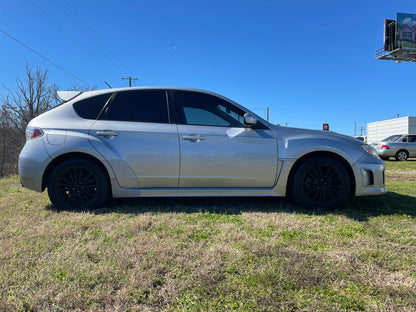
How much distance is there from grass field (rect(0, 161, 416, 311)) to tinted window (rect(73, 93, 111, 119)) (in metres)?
1.31

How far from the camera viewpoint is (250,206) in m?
3.39

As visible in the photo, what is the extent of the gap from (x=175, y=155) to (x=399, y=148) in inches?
589

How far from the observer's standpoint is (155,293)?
148 cm

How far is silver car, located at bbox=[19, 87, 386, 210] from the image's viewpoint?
10.2 ft

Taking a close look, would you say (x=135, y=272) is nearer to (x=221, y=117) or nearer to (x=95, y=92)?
(x=221, y=117)

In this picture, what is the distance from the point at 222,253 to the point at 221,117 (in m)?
1.93

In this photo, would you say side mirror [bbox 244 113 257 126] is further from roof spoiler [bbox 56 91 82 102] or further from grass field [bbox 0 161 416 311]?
roof spoiler [bbox 56 91 82 102]

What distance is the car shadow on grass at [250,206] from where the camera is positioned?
312 cm

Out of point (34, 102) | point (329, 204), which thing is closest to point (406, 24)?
point (329, 204)

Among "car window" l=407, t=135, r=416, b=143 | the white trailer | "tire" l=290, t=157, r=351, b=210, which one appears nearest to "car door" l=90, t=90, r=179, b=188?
"tire" l=290, t=157, r=351, b=210

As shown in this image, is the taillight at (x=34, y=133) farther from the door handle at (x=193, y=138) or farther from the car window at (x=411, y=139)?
the car window at (x=411, y=139)

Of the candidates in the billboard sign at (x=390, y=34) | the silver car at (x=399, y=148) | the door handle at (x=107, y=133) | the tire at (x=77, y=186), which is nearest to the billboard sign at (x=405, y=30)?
the billboard sign at (x=390, y=34)

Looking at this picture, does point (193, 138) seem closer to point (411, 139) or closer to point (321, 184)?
point (321, 184)

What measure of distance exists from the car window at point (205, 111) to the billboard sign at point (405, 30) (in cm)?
4141
